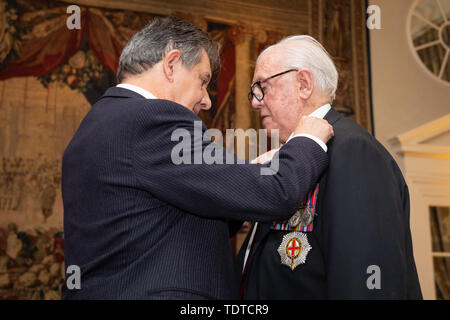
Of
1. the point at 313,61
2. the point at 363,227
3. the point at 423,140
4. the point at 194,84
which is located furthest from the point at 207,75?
the point at 423,140

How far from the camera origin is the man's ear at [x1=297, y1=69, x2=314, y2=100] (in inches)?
93.6

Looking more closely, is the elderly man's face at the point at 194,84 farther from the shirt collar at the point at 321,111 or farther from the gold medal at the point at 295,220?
the gold medal at the point at 295,220

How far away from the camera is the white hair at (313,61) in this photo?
94.2 inches

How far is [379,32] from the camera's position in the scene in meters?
7.90

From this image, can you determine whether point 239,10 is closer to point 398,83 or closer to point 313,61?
point 398,83

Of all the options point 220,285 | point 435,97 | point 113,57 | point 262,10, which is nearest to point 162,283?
point 220,285

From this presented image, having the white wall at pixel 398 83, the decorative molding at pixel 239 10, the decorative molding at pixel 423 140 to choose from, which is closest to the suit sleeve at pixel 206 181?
the decorative molding at pixel 239 10

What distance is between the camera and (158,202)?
1.85 m

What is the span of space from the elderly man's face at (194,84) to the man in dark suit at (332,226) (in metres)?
0.38

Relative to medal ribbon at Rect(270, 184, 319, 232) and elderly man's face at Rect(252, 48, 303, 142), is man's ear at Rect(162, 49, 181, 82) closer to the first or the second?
elderly man's face at Rect(252, 48, 303, 142)

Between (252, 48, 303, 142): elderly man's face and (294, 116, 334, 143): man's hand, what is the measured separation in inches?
14.5

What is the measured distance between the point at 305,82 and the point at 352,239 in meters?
0.89

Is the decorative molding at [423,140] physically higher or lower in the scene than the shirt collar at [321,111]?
higher

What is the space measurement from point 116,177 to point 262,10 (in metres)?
6.22
